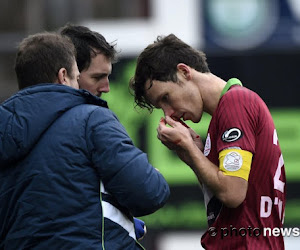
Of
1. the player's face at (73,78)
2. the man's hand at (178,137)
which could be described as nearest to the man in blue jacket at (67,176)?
the player's face at (73,78)

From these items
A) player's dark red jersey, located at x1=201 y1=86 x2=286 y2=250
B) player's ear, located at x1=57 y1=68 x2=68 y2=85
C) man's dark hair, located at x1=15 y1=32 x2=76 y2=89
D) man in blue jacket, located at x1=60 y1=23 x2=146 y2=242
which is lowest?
player's dark red jersey, located at x1=201 y1=86 x2=286 y2=250

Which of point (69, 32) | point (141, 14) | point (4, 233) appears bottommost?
point (141, 14)

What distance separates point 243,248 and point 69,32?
1516 millimetres

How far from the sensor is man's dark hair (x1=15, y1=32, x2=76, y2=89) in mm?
3348

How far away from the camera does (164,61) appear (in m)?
3.72

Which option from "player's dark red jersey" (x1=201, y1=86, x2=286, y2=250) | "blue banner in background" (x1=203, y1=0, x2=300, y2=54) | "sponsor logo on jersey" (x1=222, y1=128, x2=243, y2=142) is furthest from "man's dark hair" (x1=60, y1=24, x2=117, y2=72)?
"blue banner in background" (x1=203, y1=0, x2=300, y2=54)

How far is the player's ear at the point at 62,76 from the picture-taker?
3.37 m

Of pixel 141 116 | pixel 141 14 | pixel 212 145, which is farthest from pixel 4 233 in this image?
pixel 141 14

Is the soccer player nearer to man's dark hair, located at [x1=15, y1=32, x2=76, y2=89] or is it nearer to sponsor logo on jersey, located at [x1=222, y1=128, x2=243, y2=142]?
sponsor logo on jersey, located at [x1=222, y1=128, x2=243, y2=142]

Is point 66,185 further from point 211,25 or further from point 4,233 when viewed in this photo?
point 211,25

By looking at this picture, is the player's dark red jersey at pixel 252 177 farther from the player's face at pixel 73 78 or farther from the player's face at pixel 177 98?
the player's face at pixel 73 78

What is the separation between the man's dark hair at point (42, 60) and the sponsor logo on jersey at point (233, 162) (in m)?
0.79

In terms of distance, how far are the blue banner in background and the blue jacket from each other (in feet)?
18.4

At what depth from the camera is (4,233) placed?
10.9ft
